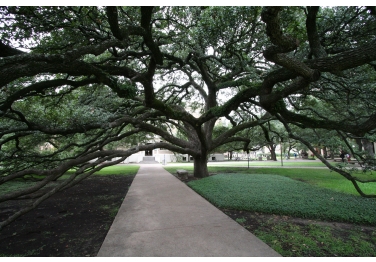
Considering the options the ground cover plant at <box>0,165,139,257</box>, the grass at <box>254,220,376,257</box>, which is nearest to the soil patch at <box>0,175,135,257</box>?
the ground cover plant at <box>0,165,139,257</box>

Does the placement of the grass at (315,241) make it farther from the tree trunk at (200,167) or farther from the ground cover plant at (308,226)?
the tree trunk at (200,167)

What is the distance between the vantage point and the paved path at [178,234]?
331 centimetres

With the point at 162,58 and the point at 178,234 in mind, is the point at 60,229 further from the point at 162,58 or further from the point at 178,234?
the point at 162,58

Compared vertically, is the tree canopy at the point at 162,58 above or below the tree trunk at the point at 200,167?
above

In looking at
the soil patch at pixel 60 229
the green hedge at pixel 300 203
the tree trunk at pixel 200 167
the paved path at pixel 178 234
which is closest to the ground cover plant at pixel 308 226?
the green hedge at pixel 300 203

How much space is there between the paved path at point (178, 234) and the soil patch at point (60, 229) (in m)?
0.32

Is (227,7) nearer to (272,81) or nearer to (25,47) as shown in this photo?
(272,81)

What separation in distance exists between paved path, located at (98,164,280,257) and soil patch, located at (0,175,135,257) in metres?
0.32

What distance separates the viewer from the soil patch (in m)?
3.59

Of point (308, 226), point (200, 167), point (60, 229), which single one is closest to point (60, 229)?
point (60, 229)

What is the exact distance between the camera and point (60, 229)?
463 cm

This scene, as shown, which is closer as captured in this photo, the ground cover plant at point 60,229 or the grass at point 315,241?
the grass at point 315,241

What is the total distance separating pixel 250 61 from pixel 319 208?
5.63 metres

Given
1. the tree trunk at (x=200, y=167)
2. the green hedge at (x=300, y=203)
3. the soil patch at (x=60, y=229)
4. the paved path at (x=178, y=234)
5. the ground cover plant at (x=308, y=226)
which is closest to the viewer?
the paved path at (x=178, y=234)
